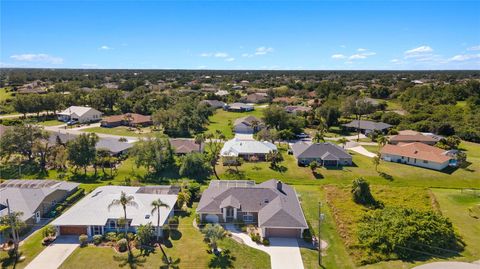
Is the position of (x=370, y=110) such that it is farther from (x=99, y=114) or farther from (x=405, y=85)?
(x=99, y=114)

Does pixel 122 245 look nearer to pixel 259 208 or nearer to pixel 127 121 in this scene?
pixel 259 208

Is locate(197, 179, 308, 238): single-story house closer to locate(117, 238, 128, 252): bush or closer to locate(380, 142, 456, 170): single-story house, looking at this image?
locate(117, 238, 128, 252): bush

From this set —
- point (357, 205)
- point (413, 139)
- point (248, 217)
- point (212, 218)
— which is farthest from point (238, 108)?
point (212, 218)

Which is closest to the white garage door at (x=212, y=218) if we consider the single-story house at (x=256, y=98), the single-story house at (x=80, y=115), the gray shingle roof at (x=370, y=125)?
the gray shingle roof at (x=370, y=125)

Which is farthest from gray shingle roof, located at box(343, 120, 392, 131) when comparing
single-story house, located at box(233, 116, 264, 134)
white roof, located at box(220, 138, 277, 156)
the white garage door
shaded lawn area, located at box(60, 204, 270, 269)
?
shaded lawn area, located at box(60, 204, 270, 269)

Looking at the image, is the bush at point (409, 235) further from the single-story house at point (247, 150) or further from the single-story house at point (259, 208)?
the single-story house at point (247, 150)

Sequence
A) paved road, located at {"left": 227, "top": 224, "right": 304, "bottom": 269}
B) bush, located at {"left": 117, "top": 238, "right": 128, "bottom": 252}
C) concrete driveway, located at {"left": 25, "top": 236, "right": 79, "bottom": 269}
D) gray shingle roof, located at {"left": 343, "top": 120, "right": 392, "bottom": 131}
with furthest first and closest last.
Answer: gray shingle roof, located at {"left": 343, "top": 120, "right": 392, "bottom": 131}, bush, located at {"left": 117, "top": 238, "right": 128, "bottom": 252}, paved road, located at {"left": 227, "top": 224, "right": 304, "bottom": 269}, concrete driveway, located at {"left": 25, "top": 236, "right": 79, "bottom": 269}
